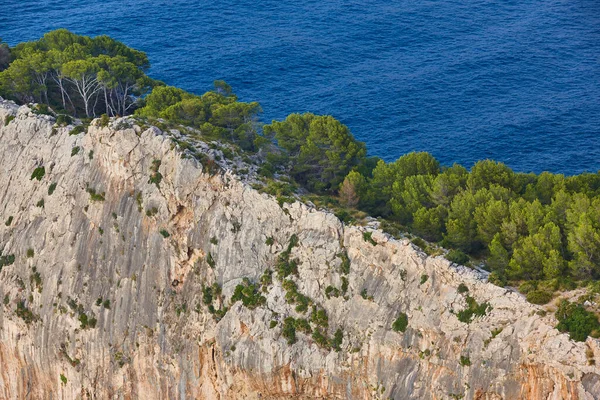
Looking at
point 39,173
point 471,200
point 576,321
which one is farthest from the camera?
point 39,173

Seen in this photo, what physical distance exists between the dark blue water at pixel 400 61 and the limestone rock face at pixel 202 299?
56857 mm

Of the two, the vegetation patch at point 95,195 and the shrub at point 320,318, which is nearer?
the shrub at point 320,318

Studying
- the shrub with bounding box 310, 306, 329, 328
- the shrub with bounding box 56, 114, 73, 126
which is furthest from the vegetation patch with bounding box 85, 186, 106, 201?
the shrub with bounding box 310, 306, 329, 328

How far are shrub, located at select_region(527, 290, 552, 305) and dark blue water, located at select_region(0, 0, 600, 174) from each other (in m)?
65.2

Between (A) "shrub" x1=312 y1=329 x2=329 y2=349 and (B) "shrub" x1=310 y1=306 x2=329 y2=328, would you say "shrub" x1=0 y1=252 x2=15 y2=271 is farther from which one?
(A) "shrub" x1=312 y1=329 x2=329 y2=349

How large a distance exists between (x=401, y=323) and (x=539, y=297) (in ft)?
33.6

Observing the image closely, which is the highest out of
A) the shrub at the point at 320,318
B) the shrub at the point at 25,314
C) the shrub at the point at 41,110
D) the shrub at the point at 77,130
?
the shrub at the point at 41,110

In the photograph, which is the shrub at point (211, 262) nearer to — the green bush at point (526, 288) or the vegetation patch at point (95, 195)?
the vegetation patch at point (95, 195)

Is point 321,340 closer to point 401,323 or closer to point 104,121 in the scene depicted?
point 401,323

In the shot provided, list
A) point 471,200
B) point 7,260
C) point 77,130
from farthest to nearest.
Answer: point 7,260
point 77,130
point 471,200

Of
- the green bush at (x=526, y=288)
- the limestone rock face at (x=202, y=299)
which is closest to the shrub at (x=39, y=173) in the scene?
the limestone rock face at (x=202, y=299)

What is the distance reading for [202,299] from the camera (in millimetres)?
65875

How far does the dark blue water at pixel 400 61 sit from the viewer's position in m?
122

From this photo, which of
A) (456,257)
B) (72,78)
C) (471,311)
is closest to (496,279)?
(471,311)
